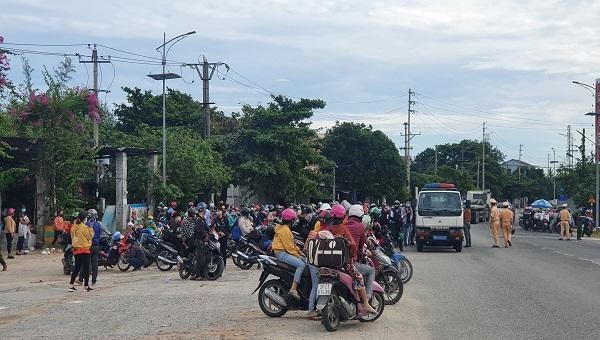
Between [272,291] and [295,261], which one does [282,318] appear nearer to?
[272,291]

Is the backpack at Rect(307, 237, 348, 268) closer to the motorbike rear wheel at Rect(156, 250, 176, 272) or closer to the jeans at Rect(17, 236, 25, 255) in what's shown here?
the motorbike rear wheel at Rect(156, 250, 176, 272)

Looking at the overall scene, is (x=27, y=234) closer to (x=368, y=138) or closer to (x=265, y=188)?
(x=265, y=188)

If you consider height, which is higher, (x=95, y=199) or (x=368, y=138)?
(x=368, y=138)

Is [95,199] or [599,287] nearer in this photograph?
[599,287]

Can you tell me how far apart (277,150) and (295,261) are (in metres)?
33.9

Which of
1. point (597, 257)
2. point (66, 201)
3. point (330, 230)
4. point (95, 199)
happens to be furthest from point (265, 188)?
point (330, 230)

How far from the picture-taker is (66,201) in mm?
29094

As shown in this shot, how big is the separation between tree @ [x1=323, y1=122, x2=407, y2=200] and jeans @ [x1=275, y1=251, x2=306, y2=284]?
54.3 metres

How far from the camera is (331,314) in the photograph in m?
10.4

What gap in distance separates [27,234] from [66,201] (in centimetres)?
223

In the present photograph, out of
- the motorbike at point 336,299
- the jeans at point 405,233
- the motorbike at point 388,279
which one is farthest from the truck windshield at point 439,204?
the motorbike at point 336,299

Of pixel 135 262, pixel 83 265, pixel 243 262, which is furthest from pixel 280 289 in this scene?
pixel 135 262

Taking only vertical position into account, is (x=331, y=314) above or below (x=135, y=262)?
above

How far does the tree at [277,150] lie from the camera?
44656 mm
